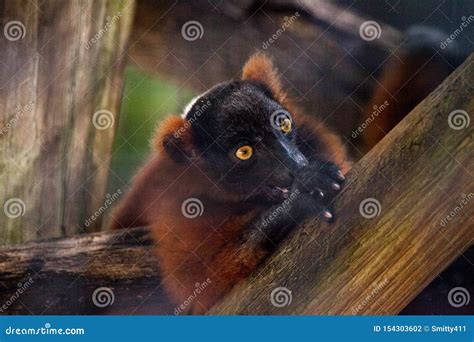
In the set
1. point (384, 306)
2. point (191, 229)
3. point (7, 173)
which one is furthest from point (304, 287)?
point (7, 173)

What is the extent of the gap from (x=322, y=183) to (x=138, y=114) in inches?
41.4

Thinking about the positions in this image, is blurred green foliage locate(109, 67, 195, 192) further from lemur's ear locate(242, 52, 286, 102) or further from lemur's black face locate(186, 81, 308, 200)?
lemur's ear locate(242, 52, 286, 102)

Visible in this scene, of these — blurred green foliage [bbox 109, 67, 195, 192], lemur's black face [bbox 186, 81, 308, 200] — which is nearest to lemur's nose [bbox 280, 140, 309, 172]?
lemur's black face [bbox 186, 81, 308, 200]

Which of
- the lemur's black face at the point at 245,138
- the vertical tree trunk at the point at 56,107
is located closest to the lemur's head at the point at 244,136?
the lemur's black face at the point at 245,138

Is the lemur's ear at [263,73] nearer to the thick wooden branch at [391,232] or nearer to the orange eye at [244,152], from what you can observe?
the orange eye at [244,152]

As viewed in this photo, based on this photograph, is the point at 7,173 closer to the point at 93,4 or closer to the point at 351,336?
the point at 93,4

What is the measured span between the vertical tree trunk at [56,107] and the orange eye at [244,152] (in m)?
0.65

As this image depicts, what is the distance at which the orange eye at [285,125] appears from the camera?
139 inches

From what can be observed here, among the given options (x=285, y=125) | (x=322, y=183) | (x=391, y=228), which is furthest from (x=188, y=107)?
(x=391, y=228)

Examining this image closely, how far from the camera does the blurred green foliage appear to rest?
3574 mm

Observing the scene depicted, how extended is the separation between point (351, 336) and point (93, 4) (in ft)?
7.06

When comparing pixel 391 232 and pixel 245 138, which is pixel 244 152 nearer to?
pixel 245 138

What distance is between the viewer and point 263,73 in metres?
3.60

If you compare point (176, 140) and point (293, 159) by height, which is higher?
point (293, 159)
